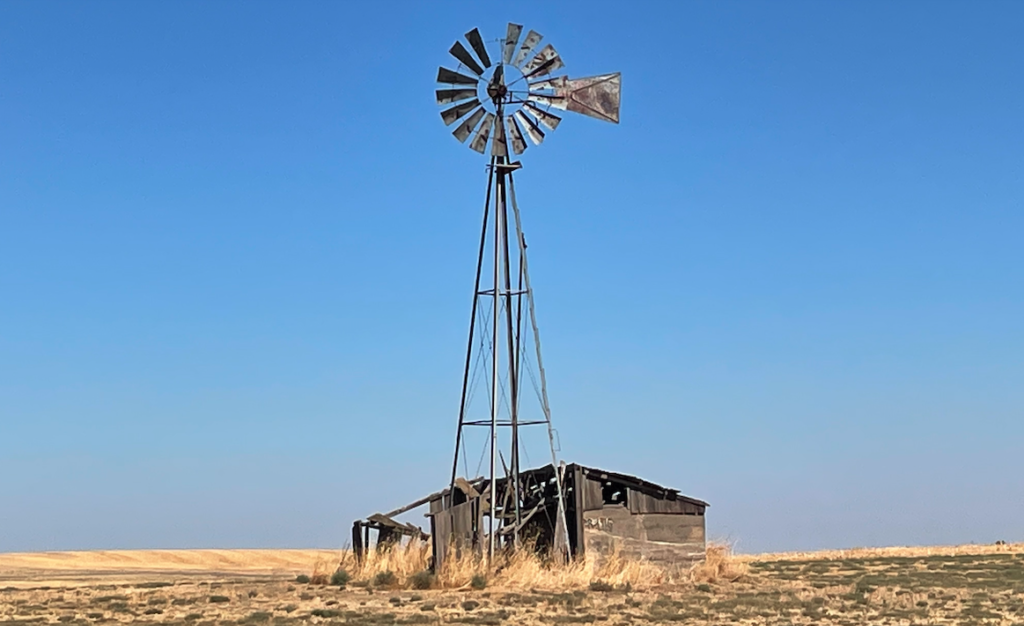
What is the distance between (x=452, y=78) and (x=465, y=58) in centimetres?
51

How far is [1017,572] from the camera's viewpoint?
31.8 metres

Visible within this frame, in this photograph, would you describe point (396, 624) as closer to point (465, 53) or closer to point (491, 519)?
point (491, 519)

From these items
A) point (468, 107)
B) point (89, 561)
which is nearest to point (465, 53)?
point (468, 107)

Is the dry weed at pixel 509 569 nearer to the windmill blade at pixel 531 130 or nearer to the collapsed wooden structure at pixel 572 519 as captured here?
the collapsed wooden structure at pixel 572 519

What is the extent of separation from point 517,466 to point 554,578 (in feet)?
9.90

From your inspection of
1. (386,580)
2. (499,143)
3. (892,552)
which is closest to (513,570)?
(386,580)

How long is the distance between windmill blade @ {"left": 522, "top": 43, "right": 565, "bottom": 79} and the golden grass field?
1019 centimetres

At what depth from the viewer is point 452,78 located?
28.0 meters

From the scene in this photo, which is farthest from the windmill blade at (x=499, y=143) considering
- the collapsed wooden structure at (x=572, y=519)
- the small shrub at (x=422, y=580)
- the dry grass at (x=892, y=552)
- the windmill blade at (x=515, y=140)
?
the dry grass at (x=892, y=552)

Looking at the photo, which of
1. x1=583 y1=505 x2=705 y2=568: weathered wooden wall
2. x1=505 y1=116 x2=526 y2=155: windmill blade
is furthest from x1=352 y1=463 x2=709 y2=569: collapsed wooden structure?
x1=505 y1=116 x2=526 y2=155: windmill blade

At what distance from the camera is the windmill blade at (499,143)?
2822 centimetres

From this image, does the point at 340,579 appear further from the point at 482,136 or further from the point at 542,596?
the point at 482,136

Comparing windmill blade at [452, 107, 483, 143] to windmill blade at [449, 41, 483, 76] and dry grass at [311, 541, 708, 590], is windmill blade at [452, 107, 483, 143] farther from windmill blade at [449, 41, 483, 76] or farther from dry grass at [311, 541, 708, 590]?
dry grass at [311, 541, 708, 590]

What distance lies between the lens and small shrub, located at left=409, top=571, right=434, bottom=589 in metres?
25.8
